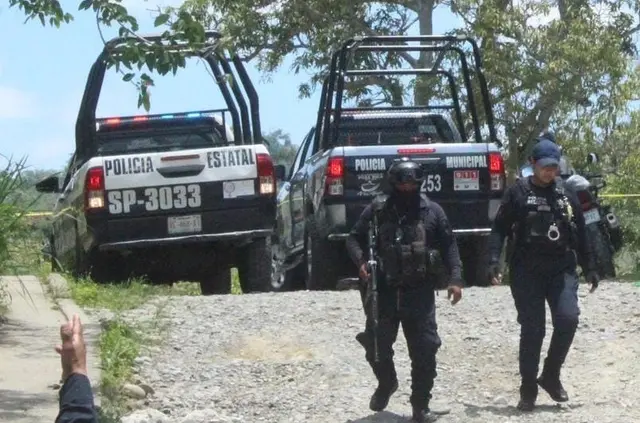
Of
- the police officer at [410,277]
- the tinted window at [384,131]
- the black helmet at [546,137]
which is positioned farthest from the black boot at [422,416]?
the tinted window at [384,131]

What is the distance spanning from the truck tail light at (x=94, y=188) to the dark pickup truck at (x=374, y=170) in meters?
1.90

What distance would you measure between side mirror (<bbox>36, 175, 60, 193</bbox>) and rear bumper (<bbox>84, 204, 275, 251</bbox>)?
0.75 m

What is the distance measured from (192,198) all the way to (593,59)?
495 inches

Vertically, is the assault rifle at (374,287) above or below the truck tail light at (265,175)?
below

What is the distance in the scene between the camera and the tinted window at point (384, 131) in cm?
1393

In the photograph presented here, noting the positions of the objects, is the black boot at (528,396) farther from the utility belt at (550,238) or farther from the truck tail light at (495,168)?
the truck tail light at (495,168)

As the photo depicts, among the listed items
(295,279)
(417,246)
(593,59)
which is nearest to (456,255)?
(417,246)

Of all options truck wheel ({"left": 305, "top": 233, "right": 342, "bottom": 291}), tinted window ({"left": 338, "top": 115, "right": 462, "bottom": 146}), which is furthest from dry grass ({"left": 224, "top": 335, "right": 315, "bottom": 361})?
tinted window ({"left": 338, "top": 115, "right": 462, "bottom": 146})

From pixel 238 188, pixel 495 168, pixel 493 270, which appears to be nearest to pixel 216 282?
pixel 238 188

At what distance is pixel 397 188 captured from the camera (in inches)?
316

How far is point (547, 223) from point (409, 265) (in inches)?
37.3

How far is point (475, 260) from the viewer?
1362 centimetres

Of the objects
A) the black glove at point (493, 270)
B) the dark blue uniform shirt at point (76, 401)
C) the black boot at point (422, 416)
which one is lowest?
the black boot at point (422, 416)

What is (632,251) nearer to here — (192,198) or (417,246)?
(192,198)
